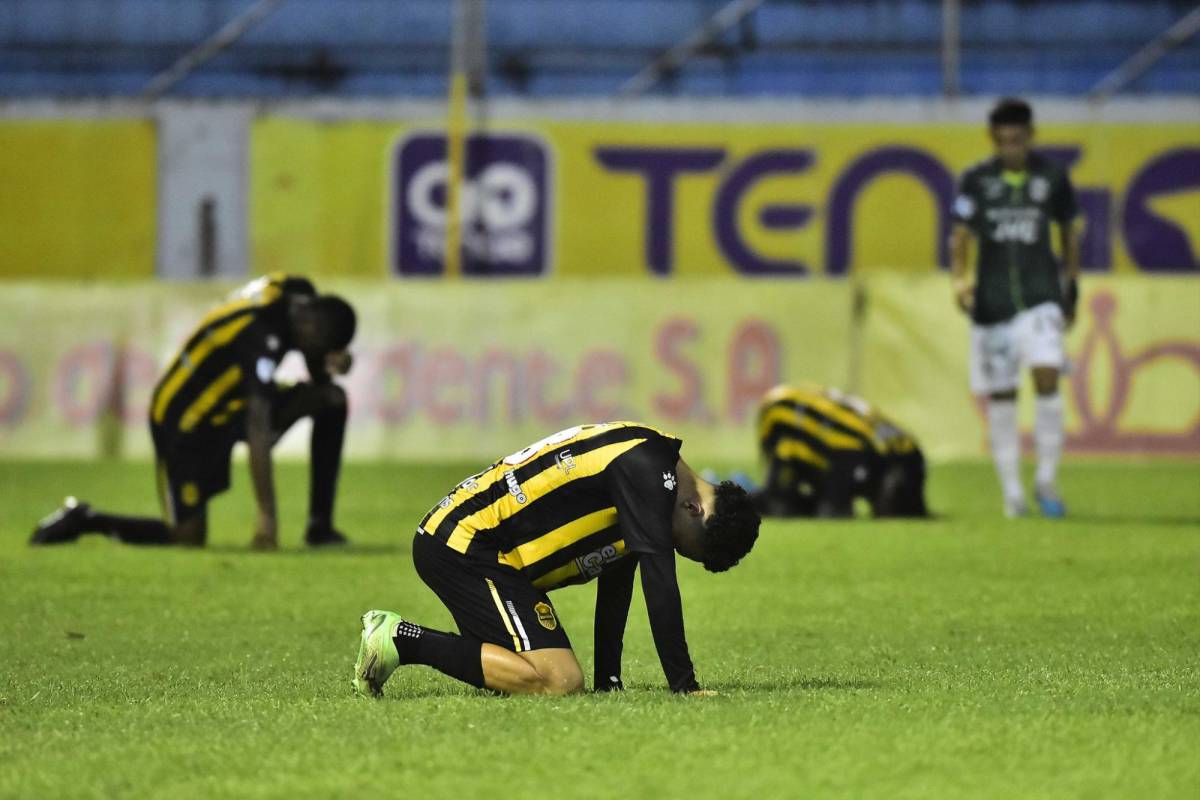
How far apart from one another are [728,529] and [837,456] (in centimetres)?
666

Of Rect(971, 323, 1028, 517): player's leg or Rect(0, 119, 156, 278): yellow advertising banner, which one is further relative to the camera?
Rect(0, 119, 156, 278): yellow advertising banner

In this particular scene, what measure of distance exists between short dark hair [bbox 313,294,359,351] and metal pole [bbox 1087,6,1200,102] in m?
13.8

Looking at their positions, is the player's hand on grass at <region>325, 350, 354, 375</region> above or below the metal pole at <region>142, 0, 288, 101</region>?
below

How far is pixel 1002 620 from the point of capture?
28.3ft

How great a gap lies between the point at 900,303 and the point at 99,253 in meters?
9.01

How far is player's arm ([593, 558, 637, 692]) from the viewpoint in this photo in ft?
21.9

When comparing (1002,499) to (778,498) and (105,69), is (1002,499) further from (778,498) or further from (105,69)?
(105,69)

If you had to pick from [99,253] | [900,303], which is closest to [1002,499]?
[900,303]

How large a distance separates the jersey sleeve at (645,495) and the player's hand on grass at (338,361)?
4.65 meters

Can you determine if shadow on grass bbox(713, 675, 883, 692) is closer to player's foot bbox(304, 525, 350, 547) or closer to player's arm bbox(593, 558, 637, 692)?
player's arm bbox(593, 558, 637, 692)

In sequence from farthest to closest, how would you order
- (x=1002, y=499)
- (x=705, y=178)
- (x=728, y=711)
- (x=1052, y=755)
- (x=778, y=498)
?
(x=705, y=178) → (x=1002, y=499) → (x=778, y=498) → (x=728, y=711) → (x=1052, y=755)

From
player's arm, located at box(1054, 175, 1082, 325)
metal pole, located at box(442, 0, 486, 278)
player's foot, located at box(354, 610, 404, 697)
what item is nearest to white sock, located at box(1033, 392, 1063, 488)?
player's arm, located at box(1054, 175, 1082, 325)

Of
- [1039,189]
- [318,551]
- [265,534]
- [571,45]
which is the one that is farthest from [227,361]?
[571,45]

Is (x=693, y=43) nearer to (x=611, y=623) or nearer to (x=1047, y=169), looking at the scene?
(x=1047, y=169)
